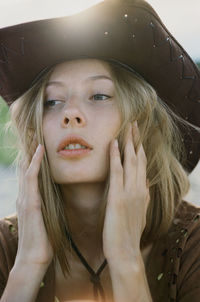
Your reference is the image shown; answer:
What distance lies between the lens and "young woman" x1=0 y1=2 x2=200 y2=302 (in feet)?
6.84

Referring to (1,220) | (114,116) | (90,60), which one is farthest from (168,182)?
(1,220)

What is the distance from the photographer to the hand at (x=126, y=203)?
→ 205 centimetres

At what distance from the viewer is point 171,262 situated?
2227 mm

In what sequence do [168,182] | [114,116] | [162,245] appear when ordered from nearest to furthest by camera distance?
1. [114,116]
2. [162,245]
3. [168,182]

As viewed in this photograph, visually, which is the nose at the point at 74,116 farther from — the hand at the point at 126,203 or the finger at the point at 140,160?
the finger at the point at 140,160

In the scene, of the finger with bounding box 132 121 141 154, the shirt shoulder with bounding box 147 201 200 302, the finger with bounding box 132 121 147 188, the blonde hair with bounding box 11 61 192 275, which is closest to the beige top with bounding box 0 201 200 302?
the shirt shoulder with bounding box 147 201 200 302

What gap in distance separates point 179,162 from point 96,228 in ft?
2.15

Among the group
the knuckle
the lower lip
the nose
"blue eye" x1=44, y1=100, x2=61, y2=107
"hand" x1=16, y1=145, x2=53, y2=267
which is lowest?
"hand" x1=16, y1=145, x2=53, y2=267

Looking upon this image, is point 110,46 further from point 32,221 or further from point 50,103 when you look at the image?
point 32,221

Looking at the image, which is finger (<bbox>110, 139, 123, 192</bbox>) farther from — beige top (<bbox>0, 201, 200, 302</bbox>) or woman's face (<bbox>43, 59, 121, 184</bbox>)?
beige top (<bbox>0, 201, 200, 302</bbox>)

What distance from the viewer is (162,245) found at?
2352mm

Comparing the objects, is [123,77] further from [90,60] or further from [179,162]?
[179,162]

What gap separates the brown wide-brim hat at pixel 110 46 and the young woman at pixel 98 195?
3cm

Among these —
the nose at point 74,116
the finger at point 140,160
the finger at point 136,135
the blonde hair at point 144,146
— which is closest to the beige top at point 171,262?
the blonde hair at point 144,146
